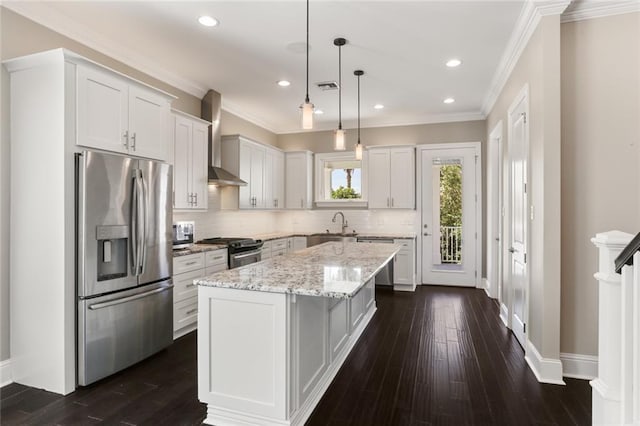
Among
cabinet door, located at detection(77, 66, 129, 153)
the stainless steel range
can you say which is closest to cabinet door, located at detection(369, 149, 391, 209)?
the stainless steel range

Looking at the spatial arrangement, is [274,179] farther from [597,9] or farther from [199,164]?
[597,9]

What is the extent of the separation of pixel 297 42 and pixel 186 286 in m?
2.75

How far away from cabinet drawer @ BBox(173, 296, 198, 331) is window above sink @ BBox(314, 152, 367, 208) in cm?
348

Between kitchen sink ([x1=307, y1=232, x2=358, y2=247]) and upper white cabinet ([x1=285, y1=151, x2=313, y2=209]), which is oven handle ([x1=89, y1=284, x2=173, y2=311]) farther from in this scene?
upper white cabinet ([x1=285, y1=151, x2=313, y2=209])

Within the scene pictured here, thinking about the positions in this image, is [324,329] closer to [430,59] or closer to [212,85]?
[430,59]

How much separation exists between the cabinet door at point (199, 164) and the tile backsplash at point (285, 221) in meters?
0.34

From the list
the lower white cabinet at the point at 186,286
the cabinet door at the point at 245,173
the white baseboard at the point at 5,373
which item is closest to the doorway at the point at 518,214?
the lower white cabinet at the point at 186,286

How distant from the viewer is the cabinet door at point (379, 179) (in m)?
6.15

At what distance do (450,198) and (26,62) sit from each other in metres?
5.74

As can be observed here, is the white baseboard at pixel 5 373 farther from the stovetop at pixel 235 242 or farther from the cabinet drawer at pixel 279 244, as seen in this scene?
the cabinet drawer at pixel 279 244

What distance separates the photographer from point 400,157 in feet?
19.9

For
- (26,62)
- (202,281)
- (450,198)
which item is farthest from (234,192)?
(450,198)

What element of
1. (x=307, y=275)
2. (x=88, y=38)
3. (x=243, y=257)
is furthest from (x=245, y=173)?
(x=307, y=275)

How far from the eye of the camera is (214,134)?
15.3 feet
